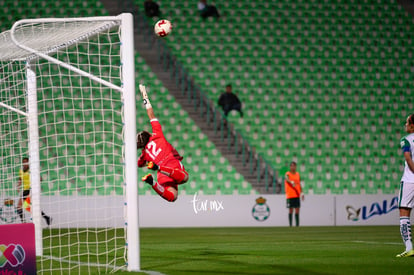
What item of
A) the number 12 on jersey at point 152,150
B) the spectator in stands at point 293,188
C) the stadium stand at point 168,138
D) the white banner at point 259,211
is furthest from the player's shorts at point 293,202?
the number 12 on jersey at point 152,150

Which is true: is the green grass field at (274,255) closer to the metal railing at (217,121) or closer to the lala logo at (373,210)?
the lala logo at (373,210)

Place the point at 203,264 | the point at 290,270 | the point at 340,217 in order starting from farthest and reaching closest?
the point at 340,217, the point at 203,264, the point at 290,270

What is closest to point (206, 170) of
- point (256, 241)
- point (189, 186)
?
point (189, 186)

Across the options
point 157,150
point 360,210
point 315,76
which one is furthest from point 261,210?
point 157,150

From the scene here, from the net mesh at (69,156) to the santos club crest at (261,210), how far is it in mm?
3744

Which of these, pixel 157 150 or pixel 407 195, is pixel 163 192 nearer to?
pixel 157 150

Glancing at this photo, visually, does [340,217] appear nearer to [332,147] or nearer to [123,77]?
[332,147]

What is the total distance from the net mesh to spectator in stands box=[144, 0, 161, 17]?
1667 millimetres

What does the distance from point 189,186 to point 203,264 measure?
1173cm

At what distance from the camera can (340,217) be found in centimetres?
2006

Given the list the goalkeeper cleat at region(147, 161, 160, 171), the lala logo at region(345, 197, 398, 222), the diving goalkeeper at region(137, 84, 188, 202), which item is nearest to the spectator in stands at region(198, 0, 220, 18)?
the lala logo at region(345, 197, 398, 222)

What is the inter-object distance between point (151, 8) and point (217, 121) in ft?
14.6

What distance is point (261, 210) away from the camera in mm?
19969

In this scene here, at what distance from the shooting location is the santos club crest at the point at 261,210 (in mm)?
19922
